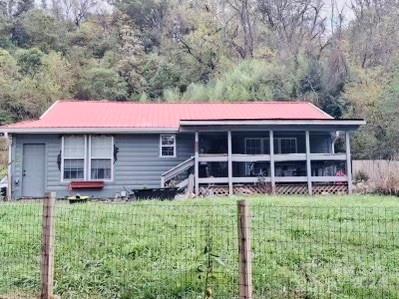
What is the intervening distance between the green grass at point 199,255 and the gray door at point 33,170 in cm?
687

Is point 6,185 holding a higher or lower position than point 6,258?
higher

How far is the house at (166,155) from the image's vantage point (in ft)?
49.8

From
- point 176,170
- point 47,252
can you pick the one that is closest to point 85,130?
point 176,170

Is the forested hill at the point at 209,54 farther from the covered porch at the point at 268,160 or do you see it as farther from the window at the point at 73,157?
the window at the point at 73,157

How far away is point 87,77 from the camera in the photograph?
101 ft

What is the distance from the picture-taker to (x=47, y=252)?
16.5 ft

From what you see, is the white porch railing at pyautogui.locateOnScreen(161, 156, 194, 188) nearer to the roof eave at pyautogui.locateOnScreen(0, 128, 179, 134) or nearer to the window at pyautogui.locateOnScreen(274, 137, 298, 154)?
the roof eave at pyautogui.locateOnScreen(0, 128, 179, 134)

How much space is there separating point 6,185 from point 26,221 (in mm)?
7587

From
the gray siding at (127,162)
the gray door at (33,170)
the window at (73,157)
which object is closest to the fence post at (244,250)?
the gray siding at (127,162)

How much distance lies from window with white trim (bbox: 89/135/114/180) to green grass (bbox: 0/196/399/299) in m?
6.80

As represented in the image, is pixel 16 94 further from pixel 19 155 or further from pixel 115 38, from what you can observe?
pixel 19 155

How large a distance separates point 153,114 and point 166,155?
2356 millimetres

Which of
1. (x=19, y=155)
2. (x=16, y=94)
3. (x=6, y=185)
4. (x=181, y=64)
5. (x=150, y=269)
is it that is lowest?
(x=150, y=269)

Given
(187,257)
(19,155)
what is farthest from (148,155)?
(187,257)
